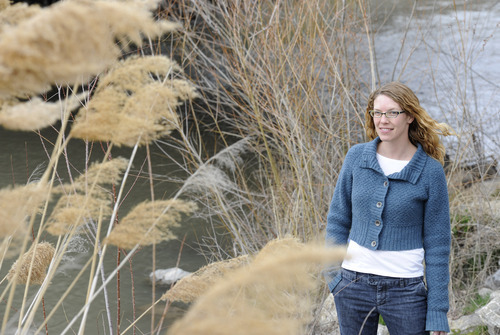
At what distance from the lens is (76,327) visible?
19.2ft

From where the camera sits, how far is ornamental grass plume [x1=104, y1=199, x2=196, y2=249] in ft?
5.16

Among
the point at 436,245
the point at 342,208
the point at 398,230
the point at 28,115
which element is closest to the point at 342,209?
the point at 342,208

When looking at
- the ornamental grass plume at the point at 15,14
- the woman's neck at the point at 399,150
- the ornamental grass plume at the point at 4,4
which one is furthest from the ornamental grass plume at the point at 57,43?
the woman's neck at the point at 399,150

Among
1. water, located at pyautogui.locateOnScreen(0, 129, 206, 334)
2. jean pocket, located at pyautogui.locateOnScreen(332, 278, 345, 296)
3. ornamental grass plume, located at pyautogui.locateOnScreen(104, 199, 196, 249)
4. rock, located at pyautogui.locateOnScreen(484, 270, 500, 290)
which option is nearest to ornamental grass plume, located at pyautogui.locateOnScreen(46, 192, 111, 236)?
ornamental grass plume, located at pyautogui.locateOnScreen(104, 199, 196, 249)

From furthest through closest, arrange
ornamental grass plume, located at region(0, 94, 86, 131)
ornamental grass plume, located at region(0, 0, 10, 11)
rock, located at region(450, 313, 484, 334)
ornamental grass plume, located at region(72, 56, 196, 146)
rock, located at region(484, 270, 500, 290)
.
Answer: rock, located at region(484, 270, 500, 290) < rock, located at region(450, 313, 484, 334) < ornamental grass plume, located at region(0, 0, 10, 11) < ornamental grass plume, located at region(72, 56, 196, 146) < ornamental grass plume, located at region(0, 94, 86, 131)

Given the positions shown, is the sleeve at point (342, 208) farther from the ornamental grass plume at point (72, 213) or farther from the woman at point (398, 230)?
the ornamental grass plume at point (72, 213)

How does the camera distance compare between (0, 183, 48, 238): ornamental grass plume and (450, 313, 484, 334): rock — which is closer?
(0, 183, 48, 238): ornamental grass plume

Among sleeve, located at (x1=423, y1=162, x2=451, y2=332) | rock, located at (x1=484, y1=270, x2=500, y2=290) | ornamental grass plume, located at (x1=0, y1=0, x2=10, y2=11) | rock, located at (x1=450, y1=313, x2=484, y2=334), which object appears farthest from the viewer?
rock, located at (x1=484, y1=270, x2=500, y2=290)

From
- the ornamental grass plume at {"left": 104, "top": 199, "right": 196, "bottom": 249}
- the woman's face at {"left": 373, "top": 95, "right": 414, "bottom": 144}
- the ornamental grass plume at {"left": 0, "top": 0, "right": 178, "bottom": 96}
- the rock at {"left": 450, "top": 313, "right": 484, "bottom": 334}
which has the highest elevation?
the ornamental grass plume at {"left": 0, "top": 0, "right": 178, "bottom": 96}

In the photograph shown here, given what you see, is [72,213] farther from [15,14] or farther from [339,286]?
[339,286]

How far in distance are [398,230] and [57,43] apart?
170 centimetres

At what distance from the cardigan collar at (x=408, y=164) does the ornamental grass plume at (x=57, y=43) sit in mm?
1525

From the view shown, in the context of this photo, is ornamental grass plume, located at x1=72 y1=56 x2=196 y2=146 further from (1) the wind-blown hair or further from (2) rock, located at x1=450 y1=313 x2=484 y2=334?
(2) rock, located at x1=450 y1=313 x2=484 y2=334

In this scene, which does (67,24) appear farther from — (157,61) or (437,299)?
(437,299)
